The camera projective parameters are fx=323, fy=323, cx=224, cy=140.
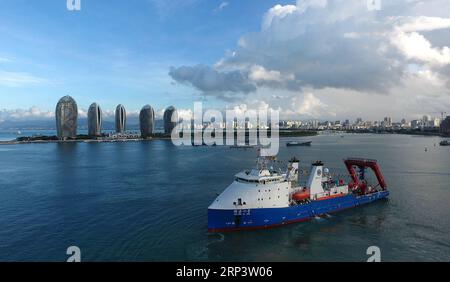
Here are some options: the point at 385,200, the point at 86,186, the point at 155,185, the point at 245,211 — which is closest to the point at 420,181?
the point at 385,200

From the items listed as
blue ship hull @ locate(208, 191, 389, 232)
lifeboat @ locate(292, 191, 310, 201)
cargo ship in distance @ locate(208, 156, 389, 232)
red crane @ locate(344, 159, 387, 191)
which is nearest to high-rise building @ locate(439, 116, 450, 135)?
red crane @ locate(344, 159, 387, 191)

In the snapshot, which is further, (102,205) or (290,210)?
(102,205)

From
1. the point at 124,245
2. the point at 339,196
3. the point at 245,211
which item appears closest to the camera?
the point at 124,245

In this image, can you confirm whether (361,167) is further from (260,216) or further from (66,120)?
(66,120)

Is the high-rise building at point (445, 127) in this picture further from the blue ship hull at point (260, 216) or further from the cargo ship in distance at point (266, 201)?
→ the blue ship hull at point (260, 216)

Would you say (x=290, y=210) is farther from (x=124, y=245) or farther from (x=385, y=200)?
(x=385, y=200)
